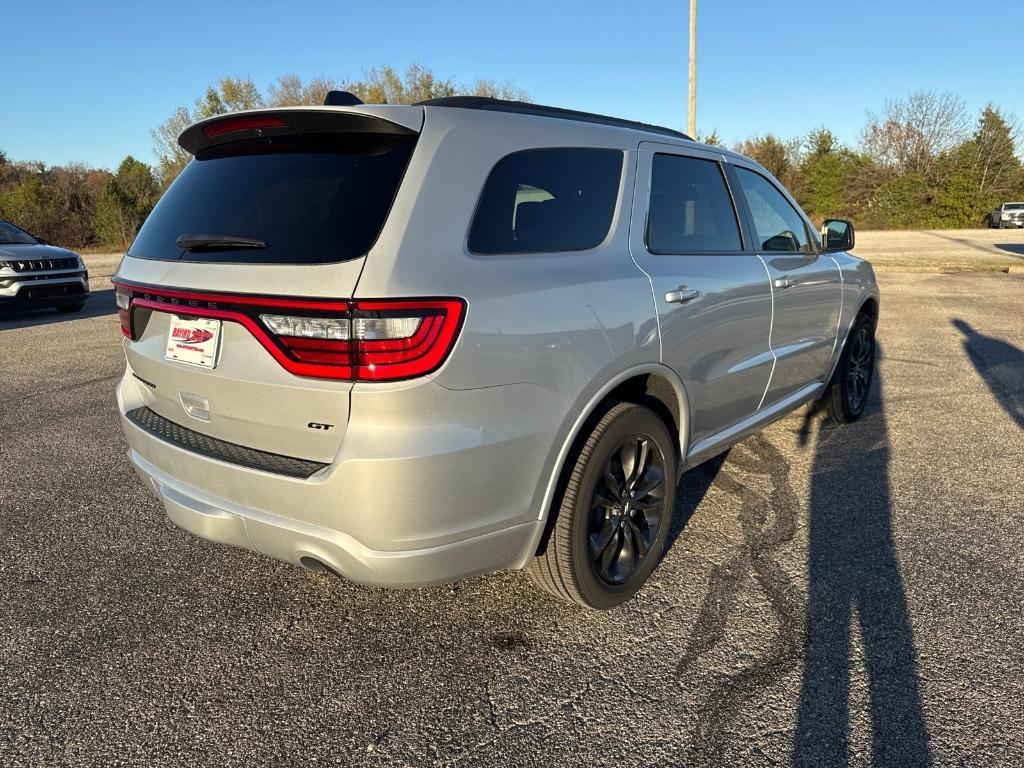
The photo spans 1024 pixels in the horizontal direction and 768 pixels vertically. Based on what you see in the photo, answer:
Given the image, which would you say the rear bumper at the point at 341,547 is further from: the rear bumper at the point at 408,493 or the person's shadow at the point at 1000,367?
the person's shadow at the point at 1000,367

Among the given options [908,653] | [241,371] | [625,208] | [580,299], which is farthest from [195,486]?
[908,653]

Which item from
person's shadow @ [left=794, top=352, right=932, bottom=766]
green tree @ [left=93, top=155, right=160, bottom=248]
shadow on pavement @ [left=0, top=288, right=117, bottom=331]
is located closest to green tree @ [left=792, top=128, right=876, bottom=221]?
green tree @ [left=93, top=155, right=160, bottom=248]

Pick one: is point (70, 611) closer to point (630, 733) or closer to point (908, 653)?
point (630, 733)

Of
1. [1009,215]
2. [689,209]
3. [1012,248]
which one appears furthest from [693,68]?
[1009,215]

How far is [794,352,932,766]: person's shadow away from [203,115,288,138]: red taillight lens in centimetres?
250

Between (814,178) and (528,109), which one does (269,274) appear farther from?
(814,178)

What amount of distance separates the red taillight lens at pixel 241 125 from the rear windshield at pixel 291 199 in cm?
5

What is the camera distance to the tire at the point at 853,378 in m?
4.85

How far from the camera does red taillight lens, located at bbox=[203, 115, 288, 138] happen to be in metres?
2.38

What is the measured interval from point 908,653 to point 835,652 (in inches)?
9.9

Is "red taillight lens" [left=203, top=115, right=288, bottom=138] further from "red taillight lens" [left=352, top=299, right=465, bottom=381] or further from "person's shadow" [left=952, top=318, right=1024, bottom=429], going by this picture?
"person's shadow" [left=952, top=318, right=1024, bottom=429]

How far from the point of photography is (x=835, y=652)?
8.11 feet

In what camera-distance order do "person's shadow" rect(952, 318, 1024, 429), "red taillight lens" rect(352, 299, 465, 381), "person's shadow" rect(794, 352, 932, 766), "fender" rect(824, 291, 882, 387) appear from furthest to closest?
"person's shadow" rect(952, 318, 1024, 429), "fender" rect(824, 291, 882, 387), "person's shadow" rect(794, 352, 932, 766), "red taillight lens" rect(352, 299, 465, 381)

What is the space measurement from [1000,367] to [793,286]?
4.19 metres
